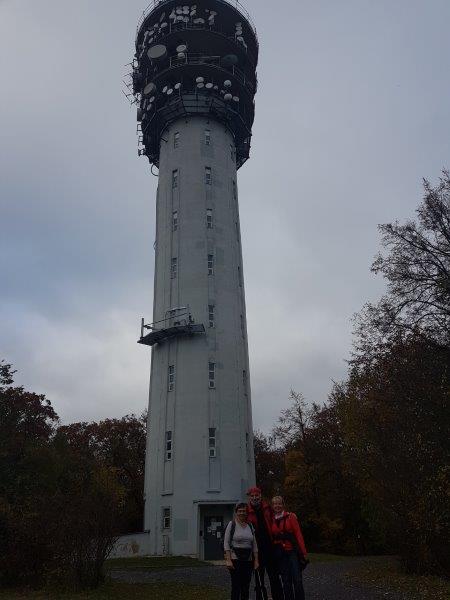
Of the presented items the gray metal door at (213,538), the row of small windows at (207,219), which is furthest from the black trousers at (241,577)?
the row of small windows at (207,219)

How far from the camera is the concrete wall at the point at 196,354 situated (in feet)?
102

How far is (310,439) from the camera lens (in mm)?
42156

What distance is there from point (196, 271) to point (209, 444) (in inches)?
445

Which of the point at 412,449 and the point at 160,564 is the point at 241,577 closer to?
the point at 412,449

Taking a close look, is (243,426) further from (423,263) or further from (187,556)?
(423,263)

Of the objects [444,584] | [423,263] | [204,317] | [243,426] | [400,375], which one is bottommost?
[444,584]

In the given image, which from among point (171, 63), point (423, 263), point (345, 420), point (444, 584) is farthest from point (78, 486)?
Answer: point (171, 63)

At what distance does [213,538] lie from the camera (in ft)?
98.4

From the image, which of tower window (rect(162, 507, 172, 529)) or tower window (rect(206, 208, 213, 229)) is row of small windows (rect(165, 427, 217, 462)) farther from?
tower window (rect(206, 208, 213, 229))

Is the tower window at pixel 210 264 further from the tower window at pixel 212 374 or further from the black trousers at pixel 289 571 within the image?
the black trousers at pixel 289 571

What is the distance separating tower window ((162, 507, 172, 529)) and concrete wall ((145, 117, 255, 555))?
0.80 feet

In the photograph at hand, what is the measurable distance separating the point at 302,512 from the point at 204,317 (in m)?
16.8

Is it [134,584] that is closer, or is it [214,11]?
[134,584]

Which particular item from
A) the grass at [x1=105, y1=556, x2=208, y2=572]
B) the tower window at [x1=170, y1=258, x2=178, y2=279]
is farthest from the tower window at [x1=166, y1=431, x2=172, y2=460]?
the tower window at [x1=170, y1=258, x2=178, y2=279]
